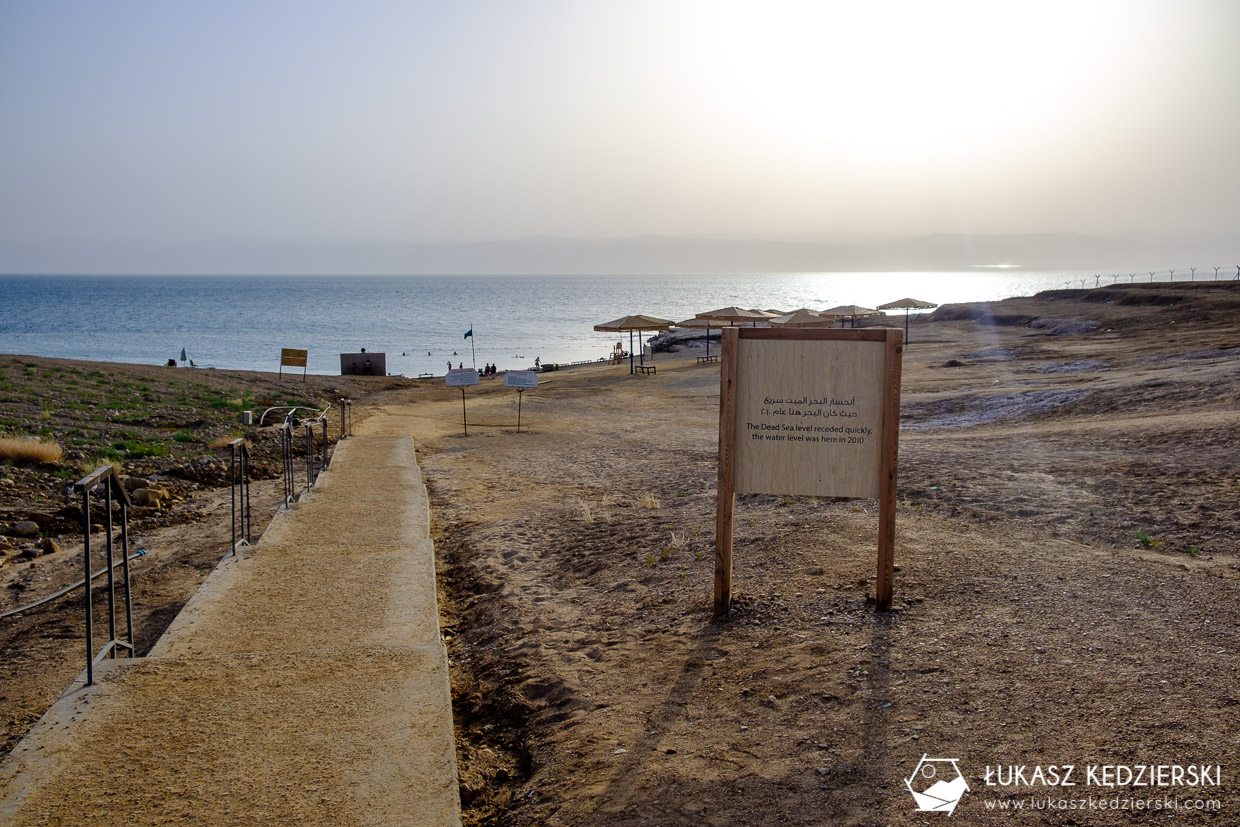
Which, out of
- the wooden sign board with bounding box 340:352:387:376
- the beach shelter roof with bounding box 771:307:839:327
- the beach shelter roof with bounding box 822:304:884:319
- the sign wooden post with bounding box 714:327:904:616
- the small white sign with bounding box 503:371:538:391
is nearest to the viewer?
the sign wooden post with bounding box 714:327:904:616

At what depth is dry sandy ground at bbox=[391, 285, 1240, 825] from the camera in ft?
12.8

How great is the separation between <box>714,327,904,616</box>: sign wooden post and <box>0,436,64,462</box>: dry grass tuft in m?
11.1

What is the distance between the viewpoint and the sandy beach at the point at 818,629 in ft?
12.9

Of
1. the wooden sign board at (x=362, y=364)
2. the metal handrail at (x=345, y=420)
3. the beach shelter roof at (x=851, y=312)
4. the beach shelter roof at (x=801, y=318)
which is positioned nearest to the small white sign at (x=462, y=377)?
the metal handrail at (x=345, y=420)

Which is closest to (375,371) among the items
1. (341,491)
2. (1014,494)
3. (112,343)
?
(341,491)

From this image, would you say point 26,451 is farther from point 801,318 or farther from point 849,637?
point 801,318

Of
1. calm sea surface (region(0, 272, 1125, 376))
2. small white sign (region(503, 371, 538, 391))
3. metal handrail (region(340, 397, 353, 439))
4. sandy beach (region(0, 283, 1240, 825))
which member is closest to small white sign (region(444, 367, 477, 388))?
small white sign (region(503, 371, 538, 391))

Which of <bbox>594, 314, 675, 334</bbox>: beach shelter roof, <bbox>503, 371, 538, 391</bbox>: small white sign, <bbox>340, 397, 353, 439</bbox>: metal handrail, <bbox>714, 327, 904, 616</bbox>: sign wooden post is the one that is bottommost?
<bbox>340, 397, 353, 439</bbox>: metal handrail

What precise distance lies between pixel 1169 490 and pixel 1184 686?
208 inches

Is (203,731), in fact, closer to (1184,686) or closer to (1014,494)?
(1184,686)

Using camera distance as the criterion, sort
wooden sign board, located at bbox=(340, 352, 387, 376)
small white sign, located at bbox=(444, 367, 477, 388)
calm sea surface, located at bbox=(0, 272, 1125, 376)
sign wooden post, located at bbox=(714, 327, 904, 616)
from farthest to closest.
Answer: calm sea surface, located at bbox=(0, 272, 1125, 376)
wooden sign board, located at bbox=(340, 352, 387, 376)
small white sign, located at bbox=(444, 367, 477, 388)
sign wooden post, located at bbox=(714, 327, 904, 616)

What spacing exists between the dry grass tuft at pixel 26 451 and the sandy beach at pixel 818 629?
71 centimetres

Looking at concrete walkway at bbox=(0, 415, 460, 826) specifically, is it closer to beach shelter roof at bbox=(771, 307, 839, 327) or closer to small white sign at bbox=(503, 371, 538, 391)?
small white sign at bbox=(503, 371, 538, 391)

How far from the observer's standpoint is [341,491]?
11336 mm
